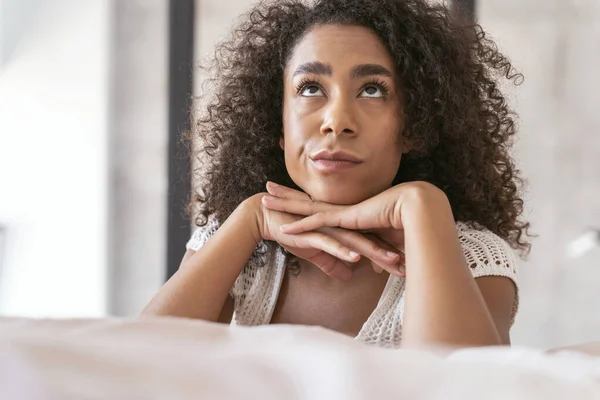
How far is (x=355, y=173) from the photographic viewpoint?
1.08 meters

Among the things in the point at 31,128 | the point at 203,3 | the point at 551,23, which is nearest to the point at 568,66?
the point at 551,23

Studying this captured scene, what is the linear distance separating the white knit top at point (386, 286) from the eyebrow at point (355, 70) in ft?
0.92

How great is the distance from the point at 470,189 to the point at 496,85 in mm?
271

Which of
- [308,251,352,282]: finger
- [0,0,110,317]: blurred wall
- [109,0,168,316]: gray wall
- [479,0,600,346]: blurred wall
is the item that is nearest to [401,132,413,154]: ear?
[308,251,352,282]: finger

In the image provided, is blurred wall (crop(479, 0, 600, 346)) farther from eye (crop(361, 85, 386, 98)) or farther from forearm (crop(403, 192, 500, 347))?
forearm (crop(403, 192, 500, 347))

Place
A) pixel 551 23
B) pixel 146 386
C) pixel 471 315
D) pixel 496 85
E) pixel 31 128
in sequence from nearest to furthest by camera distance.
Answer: pixel 146 386
pixel 471 315
pixel 496 85
pixel 551 23
pixel 31 128

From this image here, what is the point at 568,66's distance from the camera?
2.66 m

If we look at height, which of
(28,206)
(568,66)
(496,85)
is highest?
(568,66)

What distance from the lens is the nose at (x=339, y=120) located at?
1060 mm

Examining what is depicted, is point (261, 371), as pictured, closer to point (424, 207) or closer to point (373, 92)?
point (424, 207)

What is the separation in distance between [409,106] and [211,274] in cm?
39

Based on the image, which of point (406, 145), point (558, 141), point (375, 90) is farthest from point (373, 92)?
point (558, 141)

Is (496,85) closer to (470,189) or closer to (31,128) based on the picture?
(470,189)

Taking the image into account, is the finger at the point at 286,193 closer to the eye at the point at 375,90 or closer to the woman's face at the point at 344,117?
the woman's face at the point at 344,117
